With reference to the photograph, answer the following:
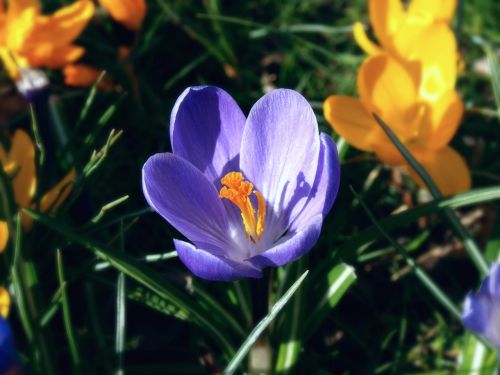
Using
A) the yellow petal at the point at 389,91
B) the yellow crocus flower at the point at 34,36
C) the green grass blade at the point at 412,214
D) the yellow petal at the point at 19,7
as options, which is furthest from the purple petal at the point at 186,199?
the yellow petal at the point at 19,7

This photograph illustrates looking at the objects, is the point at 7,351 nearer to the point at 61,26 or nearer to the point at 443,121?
the point at 61,26

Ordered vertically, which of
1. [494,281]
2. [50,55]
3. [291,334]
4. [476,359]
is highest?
[50,55]

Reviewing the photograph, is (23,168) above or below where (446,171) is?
above

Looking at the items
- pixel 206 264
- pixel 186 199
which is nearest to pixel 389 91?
pixel 186 199

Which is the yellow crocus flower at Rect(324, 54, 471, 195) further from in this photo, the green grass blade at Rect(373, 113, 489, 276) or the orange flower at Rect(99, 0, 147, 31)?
the orange flower at Rect(99, 0, 147, 31)

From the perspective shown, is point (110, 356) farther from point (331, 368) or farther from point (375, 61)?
point (375, 61)

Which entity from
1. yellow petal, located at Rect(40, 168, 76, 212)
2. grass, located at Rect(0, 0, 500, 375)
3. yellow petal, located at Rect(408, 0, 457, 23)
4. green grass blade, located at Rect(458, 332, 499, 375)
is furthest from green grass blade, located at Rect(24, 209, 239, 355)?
yellow petal, located at Rect(408, 0, 457, 23)

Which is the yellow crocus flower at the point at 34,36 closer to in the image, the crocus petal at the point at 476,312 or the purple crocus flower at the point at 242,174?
the purple crocus flower at the point at 242,174
